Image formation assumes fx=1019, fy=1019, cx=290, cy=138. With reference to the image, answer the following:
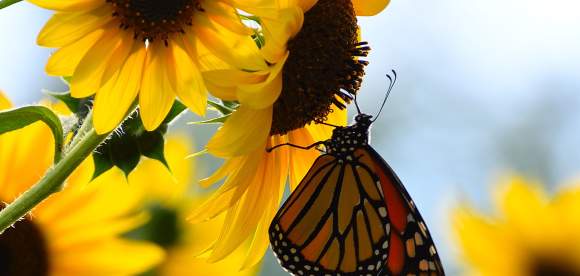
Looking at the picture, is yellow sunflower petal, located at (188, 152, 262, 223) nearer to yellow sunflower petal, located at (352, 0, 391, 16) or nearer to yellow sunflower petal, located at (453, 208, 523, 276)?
yellow sunflower petal, located at (352, 0, 391, 16)

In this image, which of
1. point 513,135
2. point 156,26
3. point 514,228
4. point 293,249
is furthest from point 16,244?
point 513,135

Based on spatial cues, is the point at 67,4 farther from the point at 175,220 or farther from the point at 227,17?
the point at 175,220

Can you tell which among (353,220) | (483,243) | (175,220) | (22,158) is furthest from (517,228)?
(22,158)

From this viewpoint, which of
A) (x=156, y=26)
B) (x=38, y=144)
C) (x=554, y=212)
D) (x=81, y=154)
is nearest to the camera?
(x=81, y=154)

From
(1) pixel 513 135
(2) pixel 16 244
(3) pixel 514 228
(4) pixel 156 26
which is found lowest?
(2) pixel 16 244

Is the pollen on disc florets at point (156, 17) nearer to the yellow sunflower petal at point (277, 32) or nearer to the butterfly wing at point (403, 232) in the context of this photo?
the yellow sunflower petal at point (277, 32)

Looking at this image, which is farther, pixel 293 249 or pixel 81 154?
pixel 293 249

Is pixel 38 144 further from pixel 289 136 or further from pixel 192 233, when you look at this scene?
pixel 192 233

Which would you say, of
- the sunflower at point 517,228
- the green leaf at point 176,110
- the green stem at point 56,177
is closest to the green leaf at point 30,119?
the green stem at point 56,177
